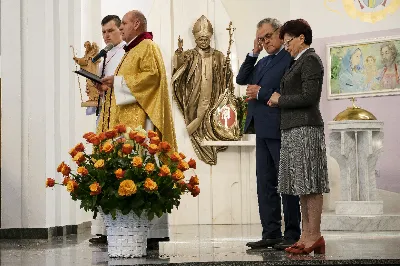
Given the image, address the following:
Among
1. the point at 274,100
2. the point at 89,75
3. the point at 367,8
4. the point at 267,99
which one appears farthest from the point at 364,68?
the point at 89,75

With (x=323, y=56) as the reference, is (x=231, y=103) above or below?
below

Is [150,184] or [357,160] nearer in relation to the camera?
[150,184]

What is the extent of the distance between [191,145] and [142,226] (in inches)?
170

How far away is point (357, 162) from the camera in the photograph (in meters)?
8.37

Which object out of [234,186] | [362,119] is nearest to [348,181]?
[362,119]

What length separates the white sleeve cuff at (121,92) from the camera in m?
5.79

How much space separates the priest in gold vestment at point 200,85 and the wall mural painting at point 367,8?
1.74 metres

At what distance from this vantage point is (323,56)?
962 centimetres

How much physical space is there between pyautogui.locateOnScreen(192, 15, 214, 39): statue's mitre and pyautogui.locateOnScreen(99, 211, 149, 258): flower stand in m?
4.67

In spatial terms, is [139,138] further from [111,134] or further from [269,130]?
[269,130]

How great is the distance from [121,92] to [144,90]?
7.4 inches

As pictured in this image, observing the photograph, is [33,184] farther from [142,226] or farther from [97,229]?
[142,226]

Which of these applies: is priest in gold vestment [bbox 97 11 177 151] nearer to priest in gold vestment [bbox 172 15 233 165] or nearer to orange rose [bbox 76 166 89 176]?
orange rose [bbox 76 166 89 176]

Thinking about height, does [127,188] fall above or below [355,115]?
below
